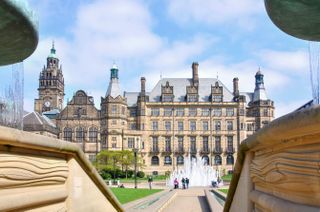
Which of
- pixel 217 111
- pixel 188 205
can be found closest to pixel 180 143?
pixel 217 111

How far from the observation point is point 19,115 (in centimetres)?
956

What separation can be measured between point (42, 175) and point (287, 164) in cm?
197

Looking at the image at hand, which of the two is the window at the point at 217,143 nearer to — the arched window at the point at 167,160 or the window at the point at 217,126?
the window at the point at 217,126

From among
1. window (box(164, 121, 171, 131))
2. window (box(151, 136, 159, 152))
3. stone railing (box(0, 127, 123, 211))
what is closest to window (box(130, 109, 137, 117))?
window (box(151, 136, 159, 152))

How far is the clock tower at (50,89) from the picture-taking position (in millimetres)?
106500

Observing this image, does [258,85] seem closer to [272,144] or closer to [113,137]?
[113,137]

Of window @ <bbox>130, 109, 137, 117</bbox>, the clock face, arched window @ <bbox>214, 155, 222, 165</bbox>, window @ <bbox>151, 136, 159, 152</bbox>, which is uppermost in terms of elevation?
the clock face

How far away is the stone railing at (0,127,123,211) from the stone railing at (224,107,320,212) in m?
1.78

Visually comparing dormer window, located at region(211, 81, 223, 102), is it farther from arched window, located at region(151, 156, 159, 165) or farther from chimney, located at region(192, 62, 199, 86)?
arched window, located at region(151, 156, 159, 165)

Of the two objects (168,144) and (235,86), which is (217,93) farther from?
(168,144)

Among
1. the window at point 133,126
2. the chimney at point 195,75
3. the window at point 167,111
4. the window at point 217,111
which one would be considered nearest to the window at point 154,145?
the window at point 133,126

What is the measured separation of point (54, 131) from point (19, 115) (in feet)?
219

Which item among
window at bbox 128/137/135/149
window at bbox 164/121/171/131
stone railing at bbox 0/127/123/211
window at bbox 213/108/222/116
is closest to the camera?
stone railing at bbox 0/127/123/211

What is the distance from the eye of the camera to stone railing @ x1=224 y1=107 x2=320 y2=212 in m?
2.22
